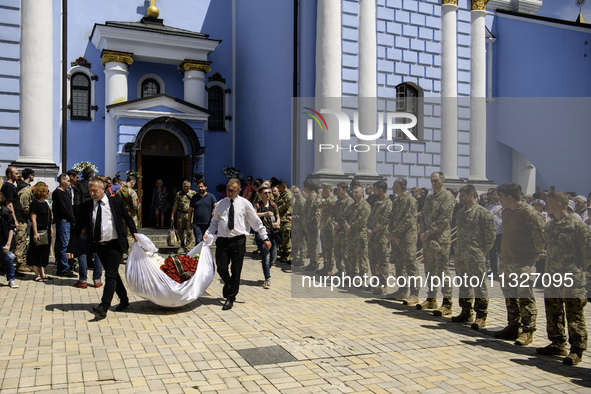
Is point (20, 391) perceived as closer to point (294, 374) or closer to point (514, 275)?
point (294, 374)

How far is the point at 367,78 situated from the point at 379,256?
7.95 m

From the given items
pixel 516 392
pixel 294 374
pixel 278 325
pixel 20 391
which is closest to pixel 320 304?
pixel 278 325

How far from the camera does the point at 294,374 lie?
557 cm

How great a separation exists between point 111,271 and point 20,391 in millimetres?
2881

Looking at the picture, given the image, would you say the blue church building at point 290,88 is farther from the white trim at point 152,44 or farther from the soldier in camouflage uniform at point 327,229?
the soldier in camouflage uniform at point 327,229

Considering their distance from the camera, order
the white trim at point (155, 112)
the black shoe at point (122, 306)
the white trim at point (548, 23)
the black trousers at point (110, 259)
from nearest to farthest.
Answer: the black trousers at point (110, 259), the black shoe at point (122, 306), the white trim at point (548, 23), the white trim at point (155, 112)

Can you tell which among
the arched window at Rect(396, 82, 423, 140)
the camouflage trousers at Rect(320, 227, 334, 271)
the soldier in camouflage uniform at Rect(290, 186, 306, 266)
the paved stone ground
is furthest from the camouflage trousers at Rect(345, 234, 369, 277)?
the arched window at Rect(396, 82, 423, 140)

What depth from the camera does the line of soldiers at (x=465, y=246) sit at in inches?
243

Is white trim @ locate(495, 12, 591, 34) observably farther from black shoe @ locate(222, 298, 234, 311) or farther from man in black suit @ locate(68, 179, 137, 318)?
man in black suit @ locate(68, 179, 137, 318)

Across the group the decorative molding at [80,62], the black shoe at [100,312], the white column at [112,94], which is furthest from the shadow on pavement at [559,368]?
the decorative molding at [80,62]

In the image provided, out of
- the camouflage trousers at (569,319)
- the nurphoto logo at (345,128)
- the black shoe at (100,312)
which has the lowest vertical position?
Answer: the black shoe at (100,312)

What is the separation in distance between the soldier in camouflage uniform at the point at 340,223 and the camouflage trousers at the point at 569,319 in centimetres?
475

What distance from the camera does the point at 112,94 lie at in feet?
63.5

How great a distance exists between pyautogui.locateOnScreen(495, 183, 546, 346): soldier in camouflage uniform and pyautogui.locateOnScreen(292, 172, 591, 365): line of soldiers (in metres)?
0.01
